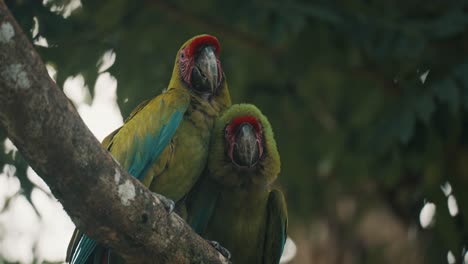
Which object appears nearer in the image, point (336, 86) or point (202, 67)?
point (202, 67)

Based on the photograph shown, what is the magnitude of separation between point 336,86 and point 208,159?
3639mm

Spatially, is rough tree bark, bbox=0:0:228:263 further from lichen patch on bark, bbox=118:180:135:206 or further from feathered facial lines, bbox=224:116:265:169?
feathered facial lines, bbox=224:116:265:169

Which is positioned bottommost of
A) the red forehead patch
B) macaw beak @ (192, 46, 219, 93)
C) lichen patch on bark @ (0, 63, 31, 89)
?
macaw beak @ (192, 46, 219, 93)

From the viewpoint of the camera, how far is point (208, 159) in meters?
4.32

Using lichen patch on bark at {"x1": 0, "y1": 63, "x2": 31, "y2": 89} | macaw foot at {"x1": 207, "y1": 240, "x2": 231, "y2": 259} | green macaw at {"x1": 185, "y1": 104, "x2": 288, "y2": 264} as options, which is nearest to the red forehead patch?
green macaw at {"x1": 185, "y1": 104, "x2": 288, "y2": 264}

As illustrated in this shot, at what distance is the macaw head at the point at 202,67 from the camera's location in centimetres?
451

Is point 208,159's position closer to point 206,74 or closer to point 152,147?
point 152,147

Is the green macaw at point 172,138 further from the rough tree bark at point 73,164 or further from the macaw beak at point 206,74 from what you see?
the rough tree bark at point 73,164

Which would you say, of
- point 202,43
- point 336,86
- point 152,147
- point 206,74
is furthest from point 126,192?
point 336,86

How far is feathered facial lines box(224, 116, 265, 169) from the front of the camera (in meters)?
4.21

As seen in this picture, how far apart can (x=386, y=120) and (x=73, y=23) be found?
8.77 feet

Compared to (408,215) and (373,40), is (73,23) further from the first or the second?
(408,215)

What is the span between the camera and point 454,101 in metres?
5.91

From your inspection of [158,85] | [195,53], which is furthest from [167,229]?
[158,85]
